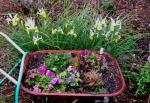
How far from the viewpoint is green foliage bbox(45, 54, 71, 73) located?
3170 millimetres

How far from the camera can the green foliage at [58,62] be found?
125 inches

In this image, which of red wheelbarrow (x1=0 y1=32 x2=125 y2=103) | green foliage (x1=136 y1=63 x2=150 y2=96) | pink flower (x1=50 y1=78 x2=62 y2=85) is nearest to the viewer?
red wheelbarrow (x1=0 y1=32 x2=125 y2=103)

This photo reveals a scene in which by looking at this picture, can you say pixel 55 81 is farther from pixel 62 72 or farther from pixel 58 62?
pixel 58 62

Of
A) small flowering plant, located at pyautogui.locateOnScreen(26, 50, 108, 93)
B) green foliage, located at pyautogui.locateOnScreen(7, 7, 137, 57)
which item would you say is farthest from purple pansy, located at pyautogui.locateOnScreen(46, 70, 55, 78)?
green foliage, located at pyautogui.locateOnScreen(7, 7, 137, 57)

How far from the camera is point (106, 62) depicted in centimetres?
326

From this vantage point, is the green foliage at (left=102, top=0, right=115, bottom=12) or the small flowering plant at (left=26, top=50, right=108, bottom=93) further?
the green foliage at (left=102, top=0, right=115, bottom=12)

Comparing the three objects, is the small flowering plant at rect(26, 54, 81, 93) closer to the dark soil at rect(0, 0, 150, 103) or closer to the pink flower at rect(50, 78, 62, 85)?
the pink flower at rect(50, 78, 62, 85)

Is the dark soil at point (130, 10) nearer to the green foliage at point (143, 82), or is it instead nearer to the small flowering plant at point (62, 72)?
the green foliage at point (143, 82)

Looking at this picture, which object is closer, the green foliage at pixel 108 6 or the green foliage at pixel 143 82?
the green foliage at pixel 143 82

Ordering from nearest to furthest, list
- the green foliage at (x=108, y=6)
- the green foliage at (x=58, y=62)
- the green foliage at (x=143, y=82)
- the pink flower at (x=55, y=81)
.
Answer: the pink flower at (x=55, y=81), the green foliage at (x=58, y=62), the green foliage at (x=143, y=82), the green foliage at (x=108, y=6)

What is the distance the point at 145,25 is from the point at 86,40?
4.33 ft

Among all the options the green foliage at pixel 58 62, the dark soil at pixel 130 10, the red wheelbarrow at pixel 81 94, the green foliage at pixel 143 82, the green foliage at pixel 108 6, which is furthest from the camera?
the green foliage at pixel 108 6

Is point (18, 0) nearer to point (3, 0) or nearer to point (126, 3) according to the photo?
point (3, 0)

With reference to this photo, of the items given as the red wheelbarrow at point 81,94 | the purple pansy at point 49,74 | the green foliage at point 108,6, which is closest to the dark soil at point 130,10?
the green foliage at point 108,6
